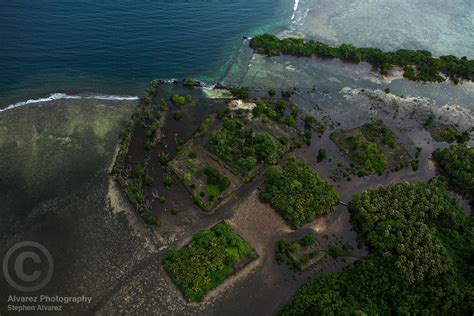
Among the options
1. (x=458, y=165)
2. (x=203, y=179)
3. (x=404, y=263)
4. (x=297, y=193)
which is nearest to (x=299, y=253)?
(x=297, y=193)

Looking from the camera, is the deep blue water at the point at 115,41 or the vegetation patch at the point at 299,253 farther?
the deep blue water at the point at 115,41

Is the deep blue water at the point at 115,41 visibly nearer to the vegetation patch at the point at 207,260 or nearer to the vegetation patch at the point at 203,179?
the vegetation patch at the point at 203,179

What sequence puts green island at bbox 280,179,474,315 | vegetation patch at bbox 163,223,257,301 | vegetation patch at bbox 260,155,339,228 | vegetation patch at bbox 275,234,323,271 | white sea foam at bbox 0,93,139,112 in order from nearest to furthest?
green island at bbox 280,179,474,315 → vegetation patch at bbox 163,223,257,301 → vegetation patch at bbox 275,234,323,271 → vegetation patch at bbox 260,155,339,228 → white sea foam at bbox 0,93,139,112

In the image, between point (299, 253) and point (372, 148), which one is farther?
point (372, 148)

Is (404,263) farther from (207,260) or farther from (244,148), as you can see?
(244,148)

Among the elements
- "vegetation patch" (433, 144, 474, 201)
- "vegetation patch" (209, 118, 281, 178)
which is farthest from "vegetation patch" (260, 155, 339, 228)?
"vegetation patch" (433, 144, 474, 201)

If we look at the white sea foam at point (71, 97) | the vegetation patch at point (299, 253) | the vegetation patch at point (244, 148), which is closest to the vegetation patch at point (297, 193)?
the vegetation patch at point (244, 148)

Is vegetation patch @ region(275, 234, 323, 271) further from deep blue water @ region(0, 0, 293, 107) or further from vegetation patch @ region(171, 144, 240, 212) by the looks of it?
deep blue water @ region(0, 0, 293, 107)
